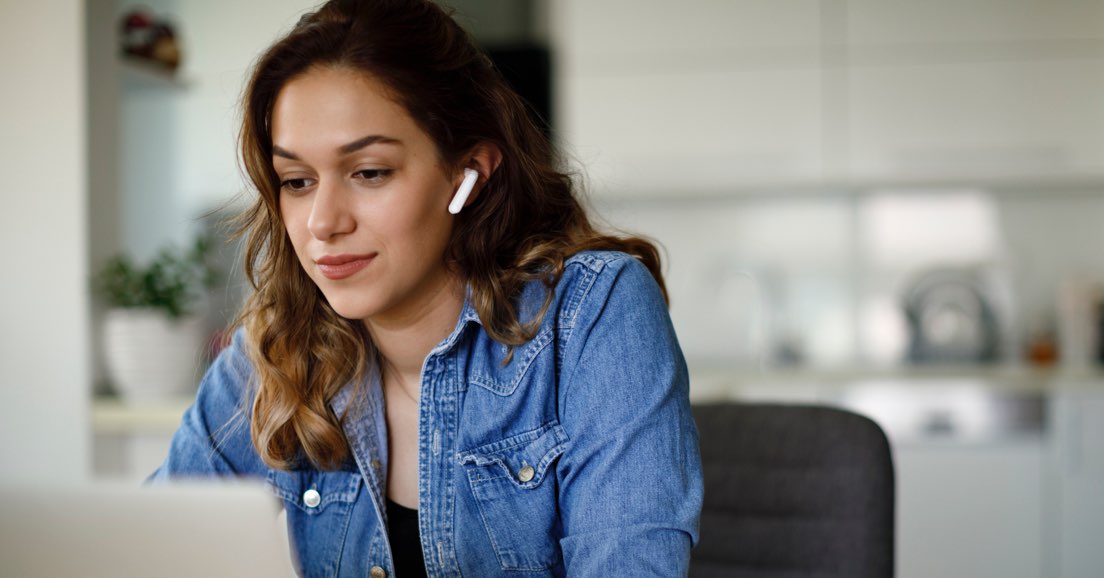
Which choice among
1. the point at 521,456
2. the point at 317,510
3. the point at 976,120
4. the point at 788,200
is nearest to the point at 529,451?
the point at 521,456

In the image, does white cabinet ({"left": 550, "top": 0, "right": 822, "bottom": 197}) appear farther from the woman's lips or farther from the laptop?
the laptop

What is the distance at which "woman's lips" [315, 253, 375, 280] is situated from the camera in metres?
1.17

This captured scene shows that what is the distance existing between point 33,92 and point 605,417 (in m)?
2.15

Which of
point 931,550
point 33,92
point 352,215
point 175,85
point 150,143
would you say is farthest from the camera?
point 150,143

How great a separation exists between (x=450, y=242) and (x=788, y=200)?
3.10 metres

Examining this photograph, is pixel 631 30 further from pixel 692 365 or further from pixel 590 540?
pixel 590 540

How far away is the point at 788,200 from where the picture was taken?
4184mm

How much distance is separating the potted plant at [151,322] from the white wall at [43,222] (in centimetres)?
8

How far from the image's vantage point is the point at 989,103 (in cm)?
370

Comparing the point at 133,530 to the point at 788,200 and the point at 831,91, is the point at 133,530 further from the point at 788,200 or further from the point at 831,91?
Answer: the point at 788,200

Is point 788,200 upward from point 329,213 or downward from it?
upward

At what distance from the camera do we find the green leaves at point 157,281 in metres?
2.62

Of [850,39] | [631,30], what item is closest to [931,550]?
[850,39]

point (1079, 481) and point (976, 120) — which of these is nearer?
point (1079, 481)
